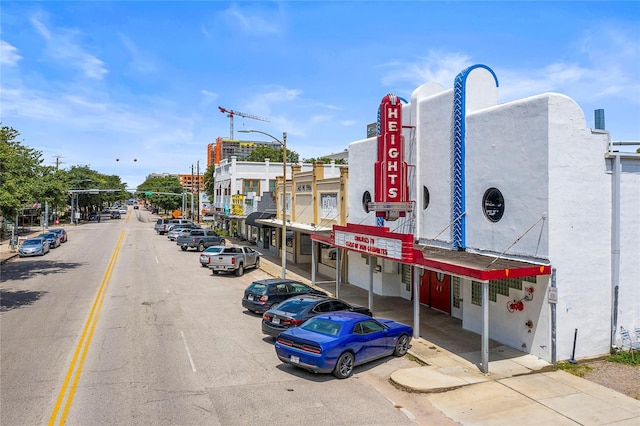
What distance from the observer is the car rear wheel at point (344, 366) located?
1180 centimetres

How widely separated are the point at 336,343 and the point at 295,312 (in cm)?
339

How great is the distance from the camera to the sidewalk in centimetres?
988

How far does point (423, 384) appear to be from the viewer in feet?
37.6

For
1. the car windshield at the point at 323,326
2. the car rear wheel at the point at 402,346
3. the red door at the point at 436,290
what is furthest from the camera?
the red door at the point at 436,290

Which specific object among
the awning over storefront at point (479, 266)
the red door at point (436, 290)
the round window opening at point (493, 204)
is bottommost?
the red door at point (436, 290)

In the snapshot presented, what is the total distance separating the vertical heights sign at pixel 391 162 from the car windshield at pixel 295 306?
532cm

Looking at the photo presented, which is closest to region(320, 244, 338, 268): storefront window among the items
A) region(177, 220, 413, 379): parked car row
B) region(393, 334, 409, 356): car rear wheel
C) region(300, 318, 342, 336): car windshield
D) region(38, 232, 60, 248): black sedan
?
region(177, 220, 413, 379): parked car row

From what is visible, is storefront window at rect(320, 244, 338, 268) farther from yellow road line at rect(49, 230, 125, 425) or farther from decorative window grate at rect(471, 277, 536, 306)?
yellow road line at rect(49, 230, 125, 425)

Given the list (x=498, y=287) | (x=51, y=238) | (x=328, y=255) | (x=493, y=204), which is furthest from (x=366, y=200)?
(x=51, y=238)

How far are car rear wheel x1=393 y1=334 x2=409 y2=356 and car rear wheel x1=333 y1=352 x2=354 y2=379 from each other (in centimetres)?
230

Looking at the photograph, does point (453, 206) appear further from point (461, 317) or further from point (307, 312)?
point (307, 312)

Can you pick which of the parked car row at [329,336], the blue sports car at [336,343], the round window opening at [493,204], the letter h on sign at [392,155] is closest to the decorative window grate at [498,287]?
the round window opening at [493,204]

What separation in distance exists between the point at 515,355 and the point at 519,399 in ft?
11.1

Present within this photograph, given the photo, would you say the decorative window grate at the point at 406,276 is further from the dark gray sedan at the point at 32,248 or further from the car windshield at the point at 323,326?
the dark gray sedan at the point at 32,248
